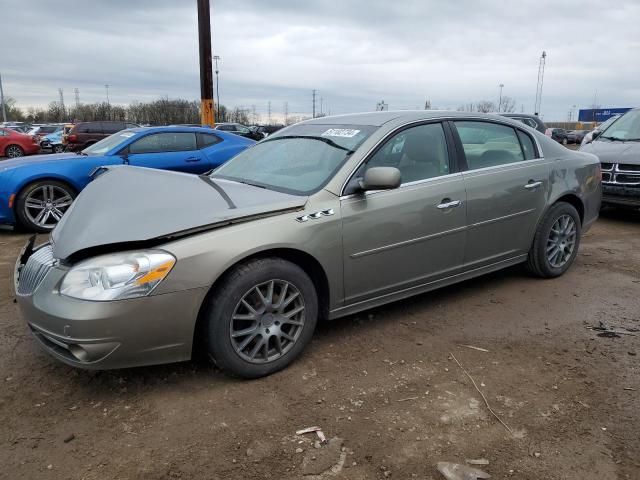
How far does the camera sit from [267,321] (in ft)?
9.89

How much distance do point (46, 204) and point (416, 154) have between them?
206 inches

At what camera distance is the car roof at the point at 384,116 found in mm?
3834

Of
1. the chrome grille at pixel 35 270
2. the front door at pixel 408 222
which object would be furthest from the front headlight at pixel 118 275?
the front door at pixel 408 222

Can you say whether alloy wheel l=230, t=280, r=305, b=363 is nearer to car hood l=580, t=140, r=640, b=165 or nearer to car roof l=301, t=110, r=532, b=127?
car roof l=301, t=110, r=532, b=127

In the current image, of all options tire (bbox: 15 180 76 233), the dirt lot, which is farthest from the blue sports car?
the dirt lot

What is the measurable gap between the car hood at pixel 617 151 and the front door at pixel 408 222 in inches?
190

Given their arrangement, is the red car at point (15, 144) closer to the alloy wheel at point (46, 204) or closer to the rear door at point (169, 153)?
the rear door at point (169, 153)

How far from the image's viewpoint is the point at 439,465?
2.30 metres

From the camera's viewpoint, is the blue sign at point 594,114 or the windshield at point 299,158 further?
the blue sign at point 594,114

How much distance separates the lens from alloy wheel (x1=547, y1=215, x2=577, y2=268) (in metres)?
4.71

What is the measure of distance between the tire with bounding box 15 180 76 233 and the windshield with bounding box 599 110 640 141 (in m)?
8.25

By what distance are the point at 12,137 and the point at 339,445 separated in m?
24.2

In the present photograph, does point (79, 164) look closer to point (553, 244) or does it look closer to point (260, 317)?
point (260, 317)

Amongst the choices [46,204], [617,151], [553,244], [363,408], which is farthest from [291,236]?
[617,151]
